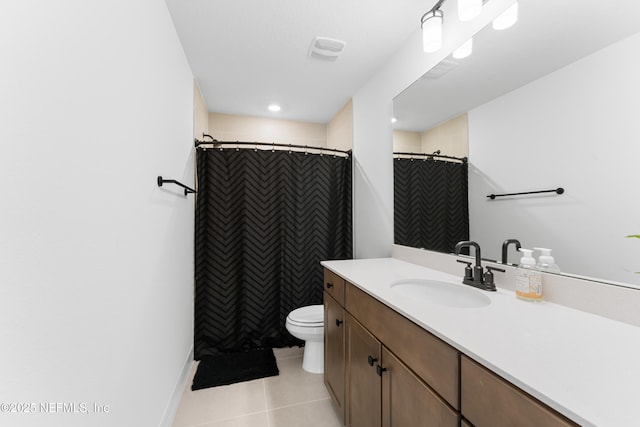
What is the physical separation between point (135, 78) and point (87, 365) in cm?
101

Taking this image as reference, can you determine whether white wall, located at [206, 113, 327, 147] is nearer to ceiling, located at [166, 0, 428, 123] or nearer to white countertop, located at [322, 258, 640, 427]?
ceiling, located at [166, 0, 428, 123]

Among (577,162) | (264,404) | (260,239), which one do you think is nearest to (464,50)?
(577,162)

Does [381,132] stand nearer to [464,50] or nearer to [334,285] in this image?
[464,50]

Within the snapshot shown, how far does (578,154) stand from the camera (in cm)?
93

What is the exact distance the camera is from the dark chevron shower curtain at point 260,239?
2250 mm

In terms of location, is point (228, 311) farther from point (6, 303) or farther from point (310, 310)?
point (6, 303)

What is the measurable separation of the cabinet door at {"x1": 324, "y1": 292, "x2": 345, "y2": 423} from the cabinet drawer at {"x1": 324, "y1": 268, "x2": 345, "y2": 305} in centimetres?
3

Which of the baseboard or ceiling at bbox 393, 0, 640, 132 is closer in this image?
ceiling at bbox 393, 0, 640, 132

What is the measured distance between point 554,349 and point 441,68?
1455 millimetres

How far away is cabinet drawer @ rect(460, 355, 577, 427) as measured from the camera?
1.59 feet

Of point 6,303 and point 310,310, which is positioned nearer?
point 6,303

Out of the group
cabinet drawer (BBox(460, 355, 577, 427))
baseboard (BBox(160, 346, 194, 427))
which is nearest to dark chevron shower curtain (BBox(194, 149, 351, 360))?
baseboard (BBox(160, 346, 194, 427))

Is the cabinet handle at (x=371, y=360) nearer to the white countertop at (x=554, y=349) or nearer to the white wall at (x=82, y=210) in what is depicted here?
the white countertop at (x=554, y=349)

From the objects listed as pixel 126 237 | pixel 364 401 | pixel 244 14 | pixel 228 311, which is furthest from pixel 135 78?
pixel 228 311
